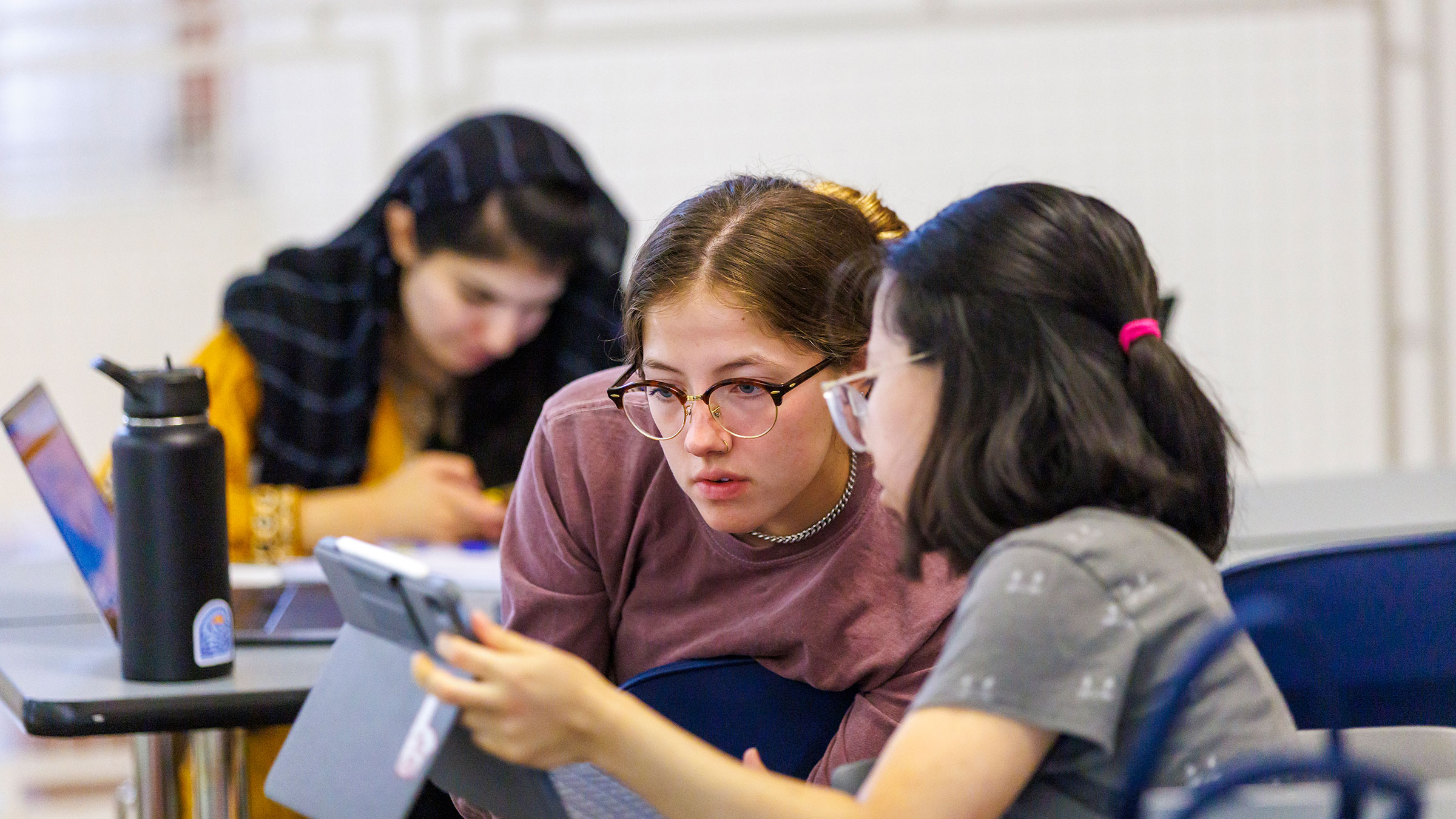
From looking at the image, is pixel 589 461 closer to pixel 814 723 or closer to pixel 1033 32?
pixel 814 723

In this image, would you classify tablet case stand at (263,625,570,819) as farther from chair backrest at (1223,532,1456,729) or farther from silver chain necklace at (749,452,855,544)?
chair backrest at (1223,532,1456,729)

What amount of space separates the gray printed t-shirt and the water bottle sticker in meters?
0.66

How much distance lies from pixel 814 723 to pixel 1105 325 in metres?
0.45

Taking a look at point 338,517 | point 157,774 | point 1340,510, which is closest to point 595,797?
point 157,774

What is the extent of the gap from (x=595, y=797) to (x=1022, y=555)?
1.26 ft

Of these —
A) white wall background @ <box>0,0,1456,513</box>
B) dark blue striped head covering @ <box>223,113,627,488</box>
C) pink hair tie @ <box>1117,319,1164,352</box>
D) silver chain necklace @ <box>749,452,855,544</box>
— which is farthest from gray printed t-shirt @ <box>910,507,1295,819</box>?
white wall background @ <box>0,0,1456,513</box>

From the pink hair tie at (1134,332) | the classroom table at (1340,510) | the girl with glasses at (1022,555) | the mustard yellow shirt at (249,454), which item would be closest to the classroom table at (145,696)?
the mustard yellow shirt at (249,454)

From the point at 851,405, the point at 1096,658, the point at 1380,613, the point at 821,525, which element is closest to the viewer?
the point at 1096,658

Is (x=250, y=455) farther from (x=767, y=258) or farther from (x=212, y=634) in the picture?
(x=767, y=258)

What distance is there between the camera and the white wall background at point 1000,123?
9.34ft

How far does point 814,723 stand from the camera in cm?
118

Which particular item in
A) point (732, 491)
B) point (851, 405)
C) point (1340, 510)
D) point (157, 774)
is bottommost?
point (157, 774)

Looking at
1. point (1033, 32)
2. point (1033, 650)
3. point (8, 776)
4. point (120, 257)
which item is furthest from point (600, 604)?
point (120, 257)

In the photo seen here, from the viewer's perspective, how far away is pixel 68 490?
4.15 feet
